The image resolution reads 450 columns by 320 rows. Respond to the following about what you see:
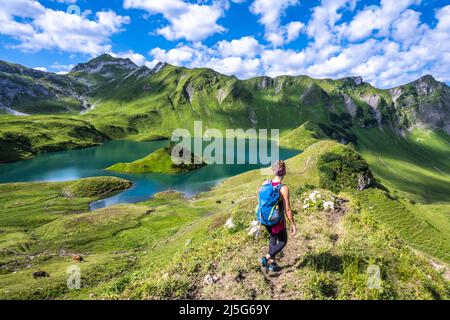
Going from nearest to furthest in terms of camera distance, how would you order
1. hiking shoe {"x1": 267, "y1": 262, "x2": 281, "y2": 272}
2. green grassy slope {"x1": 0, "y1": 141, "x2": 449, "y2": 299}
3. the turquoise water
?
1. green grassy slope {"x1": 0, "y1": 141, "x2": 449, "y2": 299}
2. hiking shoe {"x1": 267, "y1": 262, "x2": 281, "y2": 272}
3. the turquoise water

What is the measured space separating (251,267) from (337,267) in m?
3.95

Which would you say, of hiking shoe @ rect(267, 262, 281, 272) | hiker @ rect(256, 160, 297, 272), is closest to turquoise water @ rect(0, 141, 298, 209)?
hiking shoe @ rect(267, 262, 281, 272)

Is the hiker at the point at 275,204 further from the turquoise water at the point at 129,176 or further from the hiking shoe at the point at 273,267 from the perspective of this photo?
the turquoise water at the point at 129,176

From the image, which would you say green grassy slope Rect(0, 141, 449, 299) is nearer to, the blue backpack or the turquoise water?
the blue backpack

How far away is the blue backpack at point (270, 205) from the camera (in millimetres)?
12719

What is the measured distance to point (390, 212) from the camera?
59.7 m

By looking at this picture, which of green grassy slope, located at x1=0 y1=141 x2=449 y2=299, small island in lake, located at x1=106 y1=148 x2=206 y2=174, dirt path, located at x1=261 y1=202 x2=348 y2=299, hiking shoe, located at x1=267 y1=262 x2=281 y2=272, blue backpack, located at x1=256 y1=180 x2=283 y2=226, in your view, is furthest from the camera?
small island in lake, located at x1=106 y1=148 x2=206 y2=174

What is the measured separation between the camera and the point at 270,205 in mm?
12828

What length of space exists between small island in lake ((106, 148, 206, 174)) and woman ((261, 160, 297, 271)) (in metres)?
151

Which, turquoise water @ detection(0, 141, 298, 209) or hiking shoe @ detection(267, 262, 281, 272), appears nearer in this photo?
hiking shoe @ detection(267, 262, 281, 272)

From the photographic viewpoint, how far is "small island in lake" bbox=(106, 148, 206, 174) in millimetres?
164125

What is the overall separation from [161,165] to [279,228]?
522 ft

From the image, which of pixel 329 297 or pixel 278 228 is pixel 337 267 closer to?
pixel 329 297

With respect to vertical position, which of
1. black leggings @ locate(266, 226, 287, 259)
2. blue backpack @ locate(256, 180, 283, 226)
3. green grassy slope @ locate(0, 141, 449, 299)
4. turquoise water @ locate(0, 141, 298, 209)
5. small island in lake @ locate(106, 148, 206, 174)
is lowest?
turquoise water @ locate(0, 141, 298, 209)
